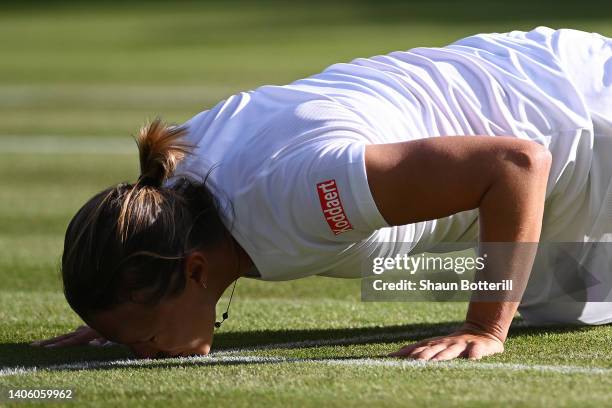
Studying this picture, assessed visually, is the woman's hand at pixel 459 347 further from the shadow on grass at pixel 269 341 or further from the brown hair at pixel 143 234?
the brown hair at pixel 143 234

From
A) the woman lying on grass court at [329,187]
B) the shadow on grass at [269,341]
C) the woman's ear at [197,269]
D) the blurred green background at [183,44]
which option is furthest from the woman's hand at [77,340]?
the blurred green background at [183,44]

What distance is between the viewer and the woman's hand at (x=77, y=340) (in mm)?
5062

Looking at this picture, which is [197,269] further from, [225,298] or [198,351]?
[225,298]

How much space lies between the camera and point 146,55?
81.8 feet

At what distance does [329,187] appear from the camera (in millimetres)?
3941

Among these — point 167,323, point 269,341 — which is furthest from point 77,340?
point 167,323

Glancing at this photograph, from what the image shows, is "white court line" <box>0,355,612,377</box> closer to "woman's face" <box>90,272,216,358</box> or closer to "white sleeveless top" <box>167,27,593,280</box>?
"woman's face" <box>90,272,216,358</box>

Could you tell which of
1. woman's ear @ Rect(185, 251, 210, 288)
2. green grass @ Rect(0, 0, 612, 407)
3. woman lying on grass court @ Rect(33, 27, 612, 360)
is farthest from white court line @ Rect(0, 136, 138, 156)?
woman's ear @ Rect(185, 251, 210, 288)

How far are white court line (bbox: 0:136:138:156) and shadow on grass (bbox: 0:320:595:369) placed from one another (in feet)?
24.2

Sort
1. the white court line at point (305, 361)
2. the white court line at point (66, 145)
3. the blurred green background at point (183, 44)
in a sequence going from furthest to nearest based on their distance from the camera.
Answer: the blurred green background at point (183, 44) → the white court line at point (66, 145) → the white court line at point (305, 361)

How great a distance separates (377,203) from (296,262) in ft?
1.35

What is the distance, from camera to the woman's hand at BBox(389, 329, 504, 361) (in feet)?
14.0

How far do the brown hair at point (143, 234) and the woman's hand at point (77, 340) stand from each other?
2.90ft

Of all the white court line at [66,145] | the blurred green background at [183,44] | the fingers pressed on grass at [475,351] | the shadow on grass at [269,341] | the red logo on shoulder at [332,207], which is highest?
the red logo on shoulder at [332,207]
